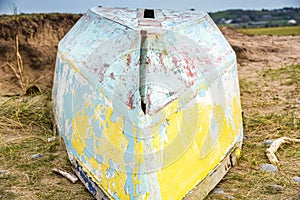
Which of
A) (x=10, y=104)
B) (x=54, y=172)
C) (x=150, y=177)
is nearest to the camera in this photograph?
(x=150, y=177)

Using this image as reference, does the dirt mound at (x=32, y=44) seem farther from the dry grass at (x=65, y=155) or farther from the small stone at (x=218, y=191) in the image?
the small stone at (x=218, y=191)

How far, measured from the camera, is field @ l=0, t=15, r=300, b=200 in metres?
3.37

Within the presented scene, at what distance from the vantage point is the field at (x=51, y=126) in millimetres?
3371

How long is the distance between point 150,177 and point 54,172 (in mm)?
1143

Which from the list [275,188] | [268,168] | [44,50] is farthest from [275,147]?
[44,50]

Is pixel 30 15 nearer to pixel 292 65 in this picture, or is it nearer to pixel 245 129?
pixel 292 65

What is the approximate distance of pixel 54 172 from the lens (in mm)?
3662

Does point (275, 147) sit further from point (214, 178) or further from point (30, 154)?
point (30, 154)

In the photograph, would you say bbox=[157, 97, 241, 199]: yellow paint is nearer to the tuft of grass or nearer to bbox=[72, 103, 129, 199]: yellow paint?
bbox=[72, 103, 129, 199]: yellow paint

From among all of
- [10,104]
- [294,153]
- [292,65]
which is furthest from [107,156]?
[292,65]

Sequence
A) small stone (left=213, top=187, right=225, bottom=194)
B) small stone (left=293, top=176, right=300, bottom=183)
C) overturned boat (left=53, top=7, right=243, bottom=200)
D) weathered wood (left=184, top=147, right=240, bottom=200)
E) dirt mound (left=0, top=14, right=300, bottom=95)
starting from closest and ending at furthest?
overturned boat (left=53, top=7, right=243, bottom=200), weathered wood (left=184, top=147, right=240, bottom=200), small stone (left=213, top=187, right=225, bottom=194), small stone (left=293, top=176, right=300, bottom=183), dirt mound (left=0, top=14, right=300, bottom=95)

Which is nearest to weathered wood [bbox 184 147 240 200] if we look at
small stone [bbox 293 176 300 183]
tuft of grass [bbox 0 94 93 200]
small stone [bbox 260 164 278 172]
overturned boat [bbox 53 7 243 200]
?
overturned boat [bbox 53 7 243 200]

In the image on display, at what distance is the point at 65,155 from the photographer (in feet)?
13.0

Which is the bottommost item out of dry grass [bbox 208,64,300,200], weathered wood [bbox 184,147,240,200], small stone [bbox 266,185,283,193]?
dry grass [bbox 208,64,300,200]
